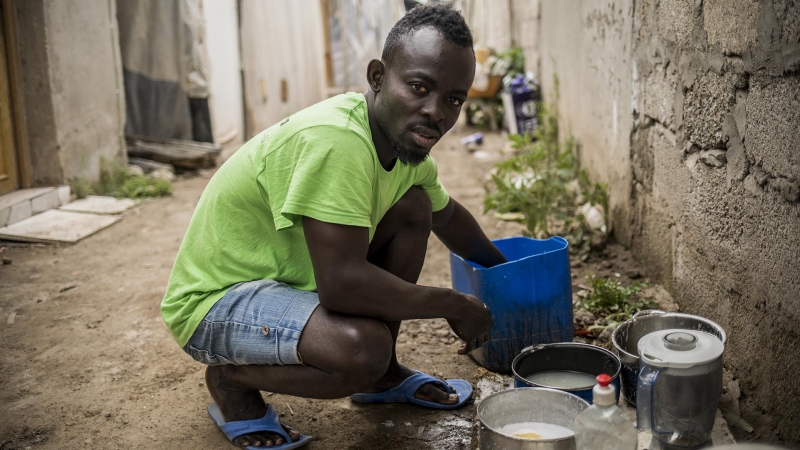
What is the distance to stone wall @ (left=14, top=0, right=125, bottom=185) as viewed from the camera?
15.4 ft

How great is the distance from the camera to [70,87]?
496cm

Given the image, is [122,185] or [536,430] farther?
[122,185]

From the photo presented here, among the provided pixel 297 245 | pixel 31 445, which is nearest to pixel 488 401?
pixel 297 245

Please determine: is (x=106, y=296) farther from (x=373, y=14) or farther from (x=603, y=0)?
(x=373, y=14)

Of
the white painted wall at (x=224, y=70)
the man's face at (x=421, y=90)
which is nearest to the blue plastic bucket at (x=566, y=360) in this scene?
the man's face at (x=421, y=90)

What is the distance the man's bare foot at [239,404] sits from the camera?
2086 mm

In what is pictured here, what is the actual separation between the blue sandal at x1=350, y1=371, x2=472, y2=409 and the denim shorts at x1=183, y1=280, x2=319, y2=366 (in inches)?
21.1

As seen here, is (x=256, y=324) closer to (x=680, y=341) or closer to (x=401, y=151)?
(x=401, y=151)

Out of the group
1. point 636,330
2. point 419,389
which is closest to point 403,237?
point 419,389

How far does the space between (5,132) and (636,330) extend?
13.9 ft

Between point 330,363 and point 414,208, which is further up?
point 414,208

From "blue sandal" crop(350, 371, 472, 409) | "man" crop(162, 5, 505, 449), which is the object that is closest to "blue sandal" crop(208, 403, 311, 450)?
"man" crop(162, 5, 505, 449)

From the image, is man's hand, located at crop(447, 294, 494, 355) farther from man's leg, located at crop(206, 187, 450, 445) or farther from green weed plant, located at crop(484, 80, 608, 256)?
green weed plant, located at crop(484, 80, 608, 256)

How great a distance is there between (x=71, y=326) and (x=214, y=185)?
4.88 ft
